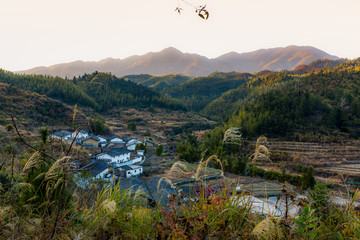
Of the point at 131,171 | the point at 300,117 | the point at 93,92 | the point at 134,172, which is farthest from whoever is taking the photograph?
→ the point at 93,92

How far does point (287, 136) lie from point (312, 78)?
128 feet

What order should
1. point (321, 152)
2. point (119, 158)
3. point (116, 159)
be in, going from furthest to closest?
point (321, 152), point (119, 158), point (116, 159)

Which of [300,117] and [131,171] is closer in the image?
[131,171]

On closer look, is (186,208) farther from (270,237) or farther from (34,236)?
(34,236)

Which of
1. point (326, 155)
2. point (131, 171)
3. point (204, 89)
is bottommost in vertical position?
point (326, 155)

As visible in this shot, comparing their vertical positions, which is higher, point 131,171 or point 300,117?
point 300,117

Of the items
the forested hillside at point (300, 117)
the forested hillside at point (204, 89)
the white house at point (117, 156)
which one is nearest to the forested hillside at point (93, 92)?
the white house at point (117, 156)

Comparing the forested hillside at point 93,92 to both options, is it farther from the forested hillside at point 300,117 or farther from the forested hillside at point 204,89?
the forested hillside at point 204,89

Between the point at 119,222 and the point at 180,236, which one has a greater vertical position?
the point at 180,236

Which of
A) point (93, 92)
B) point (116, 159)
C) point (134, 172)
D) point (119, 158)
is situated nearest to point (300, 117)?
point (134, 172)

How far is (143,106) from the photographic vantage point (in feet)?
306

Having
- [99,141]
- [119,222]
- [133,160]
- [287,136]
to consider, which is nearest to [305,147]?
[287,136]

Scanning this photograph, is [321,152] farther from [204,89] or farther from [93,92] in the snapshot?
[204,89]

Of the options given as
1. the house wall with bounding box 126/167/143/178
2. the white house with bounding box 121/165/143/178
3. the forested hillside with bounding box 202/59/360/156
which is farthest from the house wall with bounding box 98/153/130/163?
the forested hillside with bounding box 202/59/360/156
